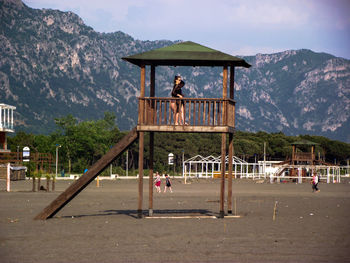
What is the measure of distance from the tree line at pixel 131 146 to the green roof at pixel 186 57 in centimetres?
8709

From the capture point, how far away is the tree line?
130375 mm

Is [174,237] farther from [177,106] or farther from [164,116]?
[177,106]

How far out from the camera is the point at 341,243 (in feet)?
57.5

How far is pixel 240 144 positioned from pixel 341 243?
130 m

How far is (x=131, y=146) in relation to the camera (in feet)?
477

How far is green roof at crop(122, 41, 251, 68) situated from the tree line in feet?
286

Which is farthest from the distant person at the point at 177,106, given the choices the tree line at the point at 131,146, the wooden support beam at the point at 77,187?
the tree line at the point at 131,146

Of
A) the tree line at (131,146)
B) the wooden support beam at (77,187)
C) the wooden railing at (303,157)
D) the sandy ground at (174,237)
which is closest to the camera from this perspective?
the sandy ground at (174,237)

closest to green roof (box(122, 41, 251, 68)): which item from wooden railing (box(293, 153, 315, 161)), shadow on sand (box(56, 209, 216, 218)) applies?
shadow on sand (box(56, 209, 216, 218))

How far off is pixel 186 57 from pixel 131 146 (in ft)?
397

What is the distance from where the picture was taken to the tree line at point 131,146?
13038 cm

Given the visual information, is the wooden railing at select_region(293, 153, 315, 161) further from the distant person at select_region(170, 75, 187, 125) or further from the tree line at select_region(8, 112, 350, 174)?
the distant person at select_region(170, 75, 187, 125)

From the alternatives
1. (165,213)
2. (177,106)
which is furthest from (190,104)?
(165,213)

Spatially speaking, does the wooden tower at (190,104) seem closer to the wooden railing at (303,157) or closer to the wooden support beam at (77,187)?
the wooden support beam at (77,187)
